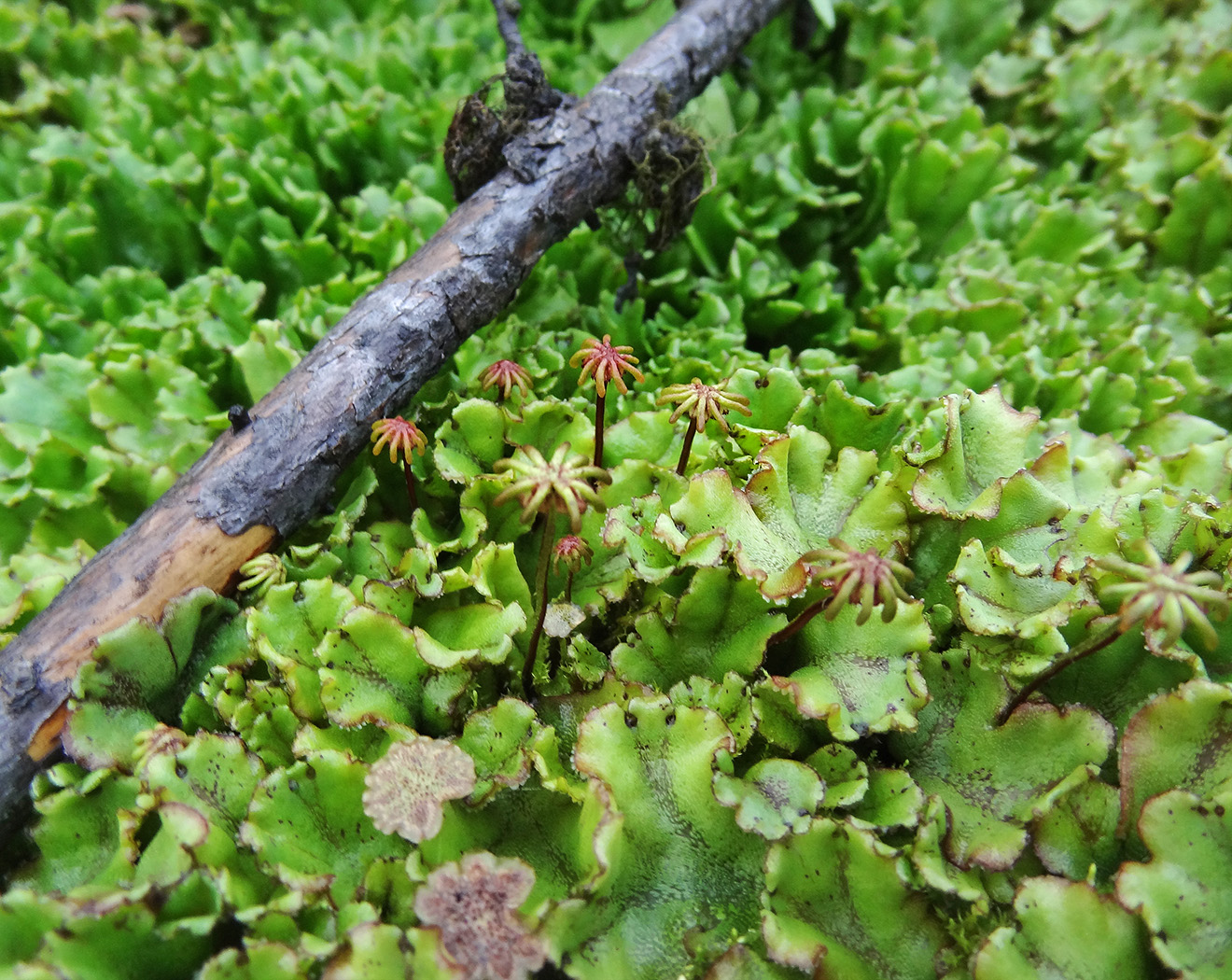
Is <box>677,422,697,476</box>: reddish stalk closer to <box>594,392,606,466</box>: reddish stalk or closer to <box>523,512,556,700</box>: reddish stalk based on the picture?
<box>594,392,606,466</box>: reddish stalk

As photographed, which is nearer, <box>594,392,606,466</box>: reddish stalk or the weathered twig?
<box>594,392,606,466</box>: reddish stalk

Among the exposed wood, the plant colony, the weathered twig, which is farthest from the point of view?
the weathered twig

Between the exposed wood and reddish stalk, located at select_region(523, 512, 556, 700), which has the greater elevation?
the exposed wood

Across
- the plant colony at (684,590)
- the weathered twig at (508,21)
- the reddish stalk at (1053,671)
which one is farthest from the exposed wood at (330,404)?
the reddish stalk at (1053,671)

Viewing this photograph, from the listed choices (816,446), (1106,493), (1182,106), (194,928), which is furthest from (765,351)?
(194,928)

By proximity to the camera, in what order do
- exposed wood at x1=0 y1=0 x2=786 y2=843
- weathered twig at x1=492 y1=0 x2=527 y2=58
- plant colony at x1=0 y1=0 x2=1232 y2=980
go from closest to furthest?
plant colony at x1=0 y1=0 x2=1232 y2=980
exposed wood at x1=0 y1=0 x2=786 y2=843
weathered twig at x1=492 y1=0 x2=527 y2=58

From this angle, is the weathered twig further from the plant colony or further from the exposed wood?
the plant colony

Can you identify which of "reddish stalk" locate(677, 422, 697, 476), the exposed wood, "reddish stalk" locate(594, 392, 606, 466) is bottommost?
"reddish stalk" locate(677, 422, 697, 476)

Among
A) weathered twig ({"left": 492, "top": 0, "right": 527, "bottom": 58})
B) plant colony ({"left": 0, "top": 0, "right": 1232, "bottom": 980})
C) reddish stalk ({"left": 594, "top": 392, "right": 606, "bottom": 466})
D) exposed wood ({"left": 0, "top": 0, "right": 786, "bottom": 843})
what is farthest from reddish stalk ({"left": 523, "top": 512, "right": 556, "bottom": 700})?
weathered twig ({"left": 492, "top": 0, "right": 527, "bottom": 58})
